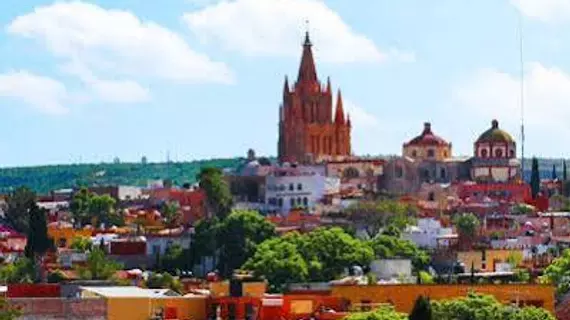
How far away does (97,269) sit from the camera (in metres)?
71.6

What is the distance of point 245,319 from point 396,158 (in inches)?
3116

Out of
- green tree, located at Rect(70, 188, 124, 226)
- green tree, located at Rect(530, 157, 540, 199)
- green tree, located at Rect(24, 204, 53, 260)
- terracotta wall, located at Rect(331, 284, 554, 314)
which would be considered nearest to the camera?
terracotta wall, located at Rect(331, 284, 554, 314)

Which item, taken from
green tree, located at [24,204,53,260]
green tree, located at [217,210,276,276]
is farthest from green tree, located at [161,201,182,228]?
green tree, located at [24,204,53,260]

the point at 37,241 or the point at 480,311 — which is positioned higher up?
the point at 37,241

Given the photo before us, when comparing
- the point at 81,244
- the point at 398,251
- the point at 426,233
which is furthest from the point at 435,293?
the point at 426,233

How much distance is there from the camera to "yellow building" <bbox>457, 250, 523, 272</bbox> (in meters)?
82.0

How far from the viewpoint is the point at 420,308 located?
4184 centimetres

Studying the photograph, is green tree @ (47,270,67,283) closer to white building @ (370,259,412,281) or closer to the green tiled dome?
white building @ (370,259,412,281)

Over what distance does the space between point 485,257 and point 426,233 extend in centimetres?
970

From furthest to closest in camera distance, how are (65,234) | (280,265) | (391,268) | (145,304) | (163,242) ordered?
(65,234), (163,242), (391,268), (280,265), (145,304)

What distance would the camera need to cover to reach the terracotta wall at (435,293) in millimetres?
52094

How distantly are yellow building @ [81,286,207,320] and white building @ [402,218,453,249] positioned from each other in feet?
129

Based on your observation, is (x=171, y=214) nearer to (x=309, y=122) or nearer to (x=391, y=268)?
(x=309, y=122)

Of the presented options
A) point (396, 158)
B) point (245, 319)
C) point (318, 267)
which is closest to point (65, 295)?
point (245, 319)
